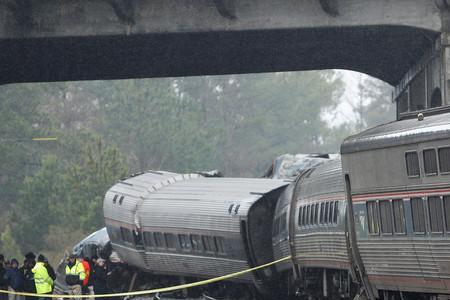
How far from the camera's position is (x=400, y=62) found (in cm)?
3225

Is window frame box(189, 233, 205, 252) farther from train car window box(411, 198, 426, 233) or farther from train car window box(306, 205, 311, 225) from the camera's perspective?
train car window box(411, 198, 426, 233)

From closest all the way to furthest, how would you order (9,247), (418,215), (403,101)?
(418,215) → (403,101) → (9,247)

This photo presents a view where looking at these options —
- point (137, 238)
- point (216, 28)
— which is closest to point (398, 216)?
point (216, 28)

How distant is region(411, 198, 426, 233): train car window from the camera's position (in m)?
15.7

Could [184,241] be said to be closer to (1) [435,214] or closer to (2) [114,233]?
(2) [114,233]

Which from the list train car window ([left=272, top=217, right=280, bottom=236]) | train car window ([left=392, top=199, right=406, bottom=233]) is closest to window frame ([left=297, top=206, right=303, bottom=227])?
train car window ([left=272, top=217, right=280, bottom=236])

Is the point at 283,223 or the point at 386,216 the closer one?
the point at 386,216

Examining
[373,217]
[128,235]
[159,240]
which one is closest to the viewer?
[373,217]

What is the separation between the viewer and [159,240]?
33.4 meters

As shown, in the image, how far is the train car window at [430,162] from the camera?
15352 millimetres

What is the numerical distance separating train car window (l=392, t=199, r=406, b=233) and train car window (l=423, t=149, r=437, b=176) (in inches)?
38.1

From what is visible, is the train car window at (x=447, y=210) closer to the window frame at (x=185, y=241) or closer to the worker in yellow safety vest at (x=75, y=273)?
the worker in yellow safety vest at (x=75, y=273)

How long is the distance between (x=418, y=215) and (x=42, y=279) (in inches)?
573

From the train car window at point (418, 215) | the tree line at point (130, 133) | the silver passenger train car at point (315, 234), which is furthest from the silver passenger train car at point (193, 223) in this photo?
the tree line at point (130, 133)
